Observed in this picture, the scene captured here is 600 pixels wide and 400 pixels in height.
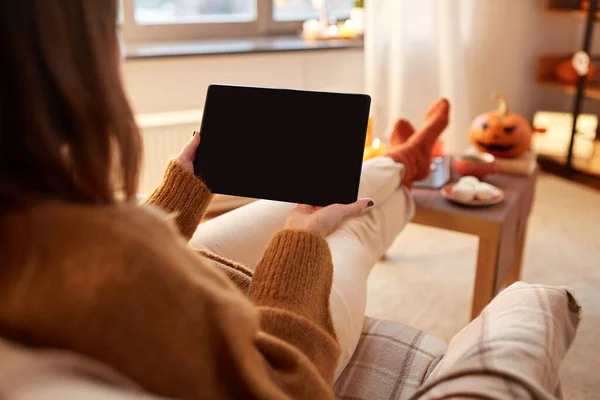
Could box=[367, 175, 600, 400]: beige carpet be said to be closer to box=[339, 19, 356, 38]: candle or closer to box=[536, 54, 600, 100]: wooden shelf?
box=[536, 54, 600, 100]: wooden shelf

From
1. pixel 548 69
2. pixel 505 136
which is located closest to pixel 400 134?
pixel 505 136

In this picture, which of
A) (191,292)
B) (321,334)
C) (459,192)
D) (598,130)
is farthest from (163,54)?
(598,130)

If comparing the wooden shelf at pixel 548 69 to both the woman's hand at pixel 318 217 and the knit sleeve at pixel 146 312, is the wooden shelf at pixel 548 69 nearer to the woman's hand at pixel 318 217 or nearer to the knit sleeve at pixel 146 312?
the woman's hand at pixel 318 217

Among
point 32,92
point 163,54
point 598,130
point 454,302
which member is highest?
point 32,92

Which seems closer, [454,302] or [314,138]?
[314,138]

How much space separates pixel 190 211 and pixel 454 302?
1.13 metres

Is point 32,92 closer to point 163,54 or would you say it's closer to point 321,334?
point 321,334

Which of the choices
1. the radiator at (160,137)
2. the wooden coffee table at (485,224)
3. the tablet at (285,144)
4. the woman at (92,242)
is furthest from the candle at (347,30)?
the woman at (92,242)

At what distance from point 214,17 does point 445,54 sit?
101 cm

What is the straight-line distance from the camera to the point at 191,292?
1.56 ft

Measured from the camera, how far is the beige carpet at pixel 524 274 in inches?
63.9

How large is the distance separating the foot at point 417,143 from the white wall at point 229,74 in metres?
0.79

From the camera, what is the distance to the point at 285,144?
3.16ft

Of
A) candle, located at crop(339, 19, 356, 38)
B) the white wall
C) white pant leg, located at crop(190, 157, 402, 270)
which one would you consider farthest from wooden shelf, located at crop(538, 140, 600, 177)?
white pant leg, located at crop(190, 157, 402, 270)
